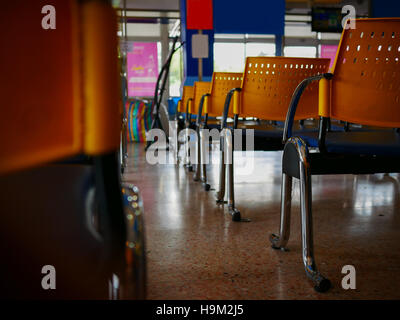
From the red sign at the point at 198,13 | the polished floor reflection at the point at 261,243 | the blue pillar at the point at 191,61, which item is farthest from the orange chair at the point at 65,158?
the red sign at the point at 198,13

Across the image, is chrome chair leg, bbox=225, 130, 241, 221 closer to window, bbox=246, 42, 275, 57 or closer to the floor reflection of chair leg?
the floor reflection of chair leg

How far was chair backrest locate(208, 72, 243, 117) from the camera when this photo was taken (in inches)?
107

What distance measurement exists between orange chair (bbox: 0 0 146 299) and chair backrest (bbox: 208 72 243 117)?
2.37 m

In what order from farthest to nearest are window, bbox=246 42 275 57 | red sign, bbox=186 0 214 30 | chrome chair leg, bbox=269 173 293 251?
window, bbox=246 42 275 57 → red sign, bbox=186 0 214 30 → chrome chair leg, bbox=269 173 293 251

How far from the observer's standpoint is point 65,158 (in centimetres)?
40

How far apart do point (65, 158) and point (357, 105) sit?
1.07m

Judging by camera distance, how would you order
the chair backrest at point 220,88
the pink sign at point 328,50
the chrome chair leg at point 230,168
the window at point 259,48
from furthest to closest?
the pink sign at point 328,50
the window at point 259,48
the chair backrest at point 220,88
the chrome chair leg at point 230,168

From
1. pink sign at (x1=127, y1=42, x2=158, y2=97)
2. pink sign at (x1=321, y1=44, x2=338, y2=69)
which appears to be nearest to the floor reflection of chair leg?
pink sign at (x1=127, y1=42, x2=158, y2=97)

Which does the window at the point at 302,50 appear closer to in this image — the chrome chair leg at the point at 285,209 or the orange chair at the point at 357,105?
the chrome chair leg at the point at 285,209

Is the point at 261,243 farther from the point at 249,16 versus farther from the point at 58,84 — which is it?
the point at 249,16

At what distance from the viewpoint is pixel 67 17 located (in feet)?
1.22

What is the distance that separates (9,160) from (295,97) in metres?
1.22

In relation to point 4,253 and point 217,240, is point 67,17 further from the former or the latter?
point 217,240

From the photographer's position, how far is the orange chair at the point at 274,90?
1873 mm
